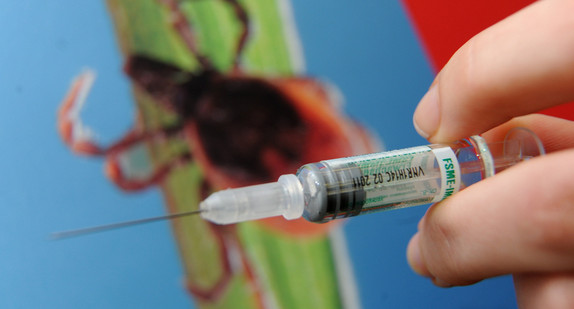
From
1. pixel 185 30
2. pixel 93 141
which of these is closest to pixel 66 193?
pixel 93 141

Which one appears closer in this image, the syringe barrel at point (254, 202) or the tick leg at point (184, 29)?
the syringe barrel at point (254, 202)

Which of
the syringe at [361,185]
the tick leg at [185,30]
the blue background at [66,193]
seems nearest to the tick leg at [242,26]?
the tick leg at [185,30]

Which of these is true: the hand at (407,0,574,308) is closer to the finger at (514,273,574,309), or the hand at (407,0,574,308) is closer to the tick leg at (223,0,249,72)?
the finger at (514,273,574,309)

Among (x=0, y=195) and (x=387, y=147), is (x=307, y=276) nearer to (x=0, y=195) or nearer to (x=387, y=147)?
(x=387, y=147)

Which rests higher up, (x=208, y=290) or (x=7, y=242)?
(x=7, y=242)

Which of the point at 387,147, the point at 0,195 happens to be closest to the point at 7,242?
the point at 0,195

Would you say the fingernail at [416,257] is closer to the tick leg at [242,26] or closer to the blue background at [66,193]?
the blue background at [66,193]
